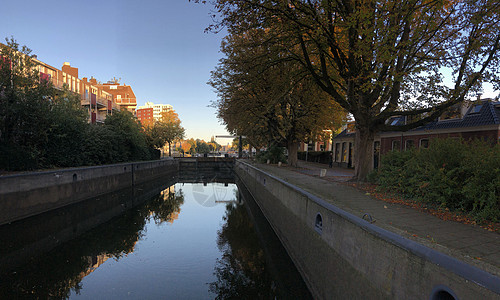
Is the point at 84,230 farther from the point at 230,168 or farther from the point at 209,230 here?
the point at 230,168

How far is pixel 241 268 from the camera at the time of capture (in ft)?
25.8

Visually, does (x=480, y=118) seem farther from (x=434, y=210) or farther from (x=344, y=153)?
(x=434, y=210)

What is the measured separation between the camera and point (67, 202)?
1459cm

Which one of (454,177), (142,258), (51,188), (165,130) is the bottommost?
(142,258)

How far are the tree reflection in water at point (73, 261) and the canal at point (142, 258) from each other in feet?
0.07

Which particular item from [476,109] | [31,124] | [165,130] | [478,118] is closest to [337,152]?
[476,109]

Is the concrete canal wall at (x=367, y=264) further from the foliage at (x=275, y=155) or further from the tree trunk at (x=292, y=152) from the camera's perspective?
the foliage at (x=275, y=155)

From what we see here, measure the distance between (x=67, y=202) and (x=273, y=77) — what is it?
14512 millimetres

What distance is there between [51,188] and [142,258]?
845 centimetres

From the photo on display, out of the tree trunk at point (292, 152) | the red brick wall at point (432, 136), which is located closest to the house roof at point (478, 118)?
the red brick wall at point (432, 136)

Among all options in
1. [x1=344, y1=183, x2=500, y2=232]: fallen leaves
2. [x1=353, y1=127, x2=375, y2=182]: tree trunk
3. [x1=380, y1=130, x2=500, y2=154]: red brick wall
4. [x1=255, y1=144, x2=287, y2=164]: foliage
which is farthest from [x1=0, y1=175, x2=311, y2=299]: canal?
[x1=255, y1=144, x2=287, y2=164]: foliage

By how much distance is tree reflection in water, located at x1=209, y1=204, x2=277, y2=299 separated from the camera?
254 inches

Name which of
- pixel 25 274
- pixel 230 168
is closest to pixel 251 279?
pixel 25 274

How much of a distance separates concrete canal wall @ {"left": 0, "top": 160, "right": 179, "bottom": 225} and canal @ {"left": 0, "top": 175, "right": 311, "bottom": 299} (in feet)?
1.94
